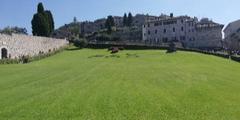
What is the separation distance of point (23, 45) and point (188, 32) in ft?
212

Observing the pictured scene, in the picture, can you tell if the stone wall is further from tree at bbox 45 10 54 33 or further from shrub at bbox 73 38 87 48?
tree at bbox 45 10 54 33

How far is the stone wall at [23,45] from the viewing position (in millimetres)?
66500

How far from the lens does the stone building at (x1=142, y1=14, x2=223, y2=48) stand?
Result: 409 feet

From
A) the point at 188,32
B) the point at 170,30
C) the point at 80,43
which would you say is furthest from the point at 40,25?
the point at 188,32

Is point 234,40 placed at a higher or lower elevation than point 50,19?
lower

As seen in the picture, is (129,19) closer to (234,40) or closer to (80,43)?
(234,40)

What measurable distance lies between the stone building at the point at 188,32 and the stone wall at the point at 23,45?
4069 cm

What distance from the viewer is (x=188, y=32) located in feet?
417

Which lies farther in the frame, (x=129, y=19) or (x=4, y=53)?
(x=129, y=19)

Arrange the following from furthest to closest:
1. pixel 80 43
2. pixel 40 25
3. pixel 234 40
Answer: pixel 234 40 < pixel 80 43 < pixel 40 25

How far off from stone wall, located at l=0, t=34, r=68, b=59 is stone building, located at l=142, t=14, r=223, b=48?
4069 centimetres

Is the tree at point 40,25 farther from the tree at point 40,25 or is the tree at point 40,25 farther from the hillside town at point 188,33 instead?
the hillside town at point 188,33

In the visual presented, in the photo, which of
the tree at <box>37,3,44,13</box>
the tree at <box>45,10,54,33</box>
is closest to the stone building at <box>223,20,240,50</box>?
the tree at <box>45,10,54,33</box>

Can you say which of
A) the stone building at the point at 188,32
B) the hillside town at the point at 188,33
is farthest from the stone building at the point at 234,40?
the stone building at the point at 188,32
